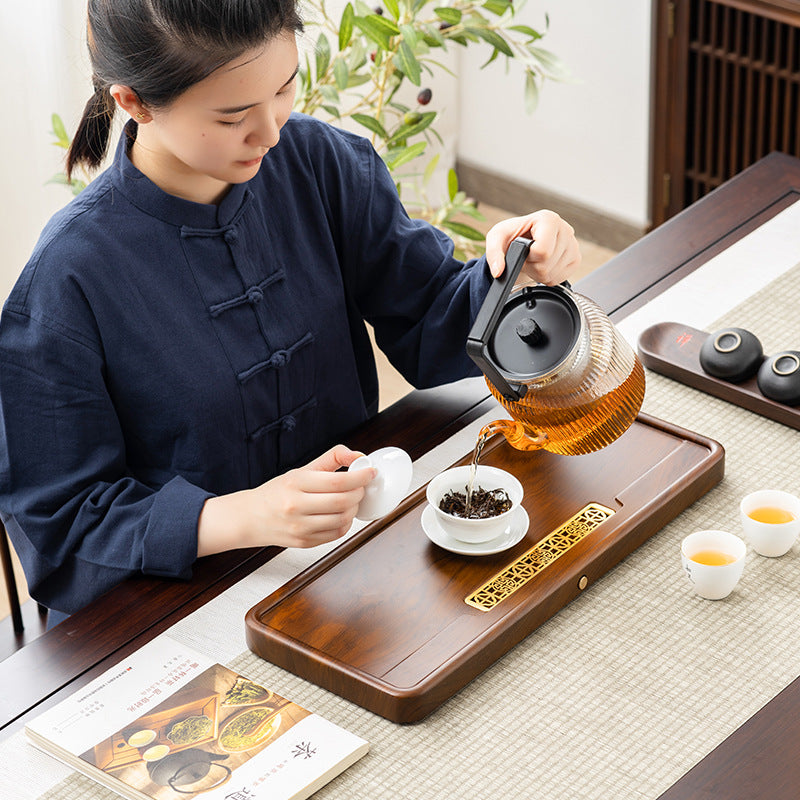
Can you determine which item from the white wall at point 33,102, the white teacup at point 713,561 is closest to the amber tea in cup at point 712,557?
the white teacup at point 713,561

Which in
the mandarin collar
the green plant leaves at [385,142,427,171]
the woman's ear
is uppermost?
the woman's ear

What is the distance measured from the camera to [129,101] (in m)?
1.33

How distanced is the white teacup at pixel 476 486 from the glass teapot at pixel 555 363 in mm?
66

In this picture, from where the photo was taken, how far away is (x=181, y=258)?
1.44 meters

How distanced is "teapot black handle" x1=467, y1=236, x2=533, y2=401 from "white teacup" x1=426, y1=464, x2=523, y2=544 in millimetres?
134

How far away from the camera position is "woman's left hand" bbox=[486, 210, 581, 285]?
1433 millimetres

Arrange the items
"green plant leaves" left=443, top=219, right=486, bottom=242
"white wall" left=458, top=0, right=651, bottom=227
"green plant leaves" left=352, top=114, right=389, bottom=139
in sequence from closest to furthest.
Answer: "green plant leaves" left=352, top=114, right=389, bottom=139 < "green plant leaves" left=443, top=219, right=486, bottom=242 < "white wall" left=458, top=0, right=651, bottom=227

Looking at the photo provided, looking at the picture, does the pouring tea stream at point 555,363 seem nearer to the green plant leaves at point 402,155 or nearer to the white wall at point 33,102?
the green plant leaves at point 402,155

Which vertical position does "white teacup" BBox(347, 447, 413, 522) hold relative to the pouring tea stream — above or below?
below

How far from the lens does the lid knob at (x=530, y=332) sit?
1.24 m

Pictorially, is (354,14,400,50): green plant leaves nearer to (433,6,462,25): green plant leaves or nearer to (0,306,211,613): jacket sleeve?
(433,6,462,25): green plant leaves

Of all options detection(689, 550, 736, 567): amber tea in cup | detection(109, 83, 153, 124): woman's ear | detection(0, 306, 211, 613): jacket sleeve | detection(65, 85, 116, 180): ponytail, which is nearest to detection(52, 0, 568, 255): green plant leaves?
detection(65, 85, 116, 180): ponytail

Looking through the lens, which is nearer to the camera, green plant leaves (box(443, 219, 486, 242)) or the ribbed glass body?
the ribbed glass body

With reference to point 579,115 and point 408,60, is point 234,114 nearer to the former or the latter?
point 408,60
